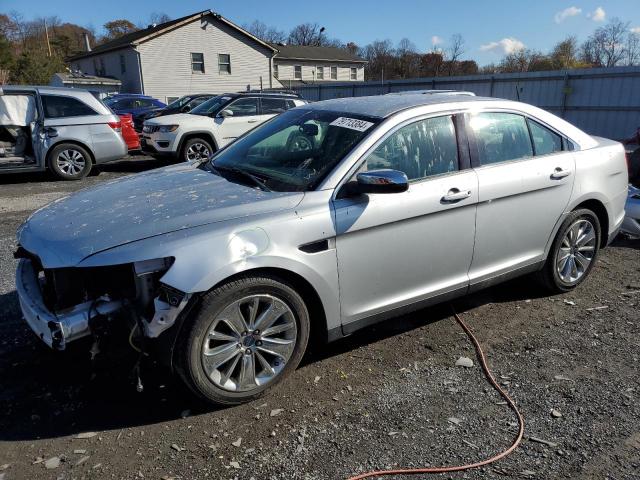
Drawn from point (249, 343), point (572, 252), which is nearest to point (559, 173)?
point (572, 252)

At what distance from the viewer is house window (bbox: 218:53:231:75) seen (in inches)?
1490

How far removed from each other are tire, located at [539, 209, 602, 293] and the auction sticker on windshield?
199 centimetres

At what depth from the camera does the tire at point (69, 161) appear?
33.8 feet

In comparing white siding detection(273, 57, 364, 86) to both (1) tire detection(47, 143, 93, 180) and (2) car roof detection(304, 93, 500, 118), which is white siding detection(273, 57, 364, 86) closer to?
(1) tire detection(47, 143, 93, 180)

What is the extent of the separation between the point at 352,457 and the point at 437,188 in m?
1.80

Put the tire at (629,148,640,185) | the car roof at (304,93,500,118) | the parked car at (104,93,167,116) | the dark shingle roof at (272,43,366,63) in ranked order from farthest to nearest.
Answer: the dark shingle roof at (272,43,366,63) → the parked car at (104,93,167,116) → the tire at (629,148,640,185) → the car roof at (304,93,500,118)

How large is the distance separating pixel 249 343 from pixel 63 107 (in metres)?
9.21

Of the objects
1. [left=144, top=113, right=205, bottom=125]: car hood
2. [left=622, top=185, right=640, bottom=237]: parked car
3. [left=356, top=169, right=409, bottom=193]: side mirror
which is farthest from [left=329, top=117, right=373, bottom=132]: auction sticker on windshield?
[left=144, top=113, right=205, bottom=125]: car hood

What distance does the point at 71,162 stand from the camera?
34.5ft

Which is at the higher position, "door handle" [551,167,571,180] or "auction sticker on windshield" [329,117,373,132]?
"auction sticker on windshield" [329,117,373,132]

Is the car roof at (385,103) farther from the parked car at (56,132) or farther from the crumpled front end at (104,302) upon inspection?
the parked car at (56,132)

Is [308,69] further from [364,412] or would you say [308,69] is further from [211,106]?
[364,412]

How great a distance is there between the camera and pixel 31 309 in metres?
3.00

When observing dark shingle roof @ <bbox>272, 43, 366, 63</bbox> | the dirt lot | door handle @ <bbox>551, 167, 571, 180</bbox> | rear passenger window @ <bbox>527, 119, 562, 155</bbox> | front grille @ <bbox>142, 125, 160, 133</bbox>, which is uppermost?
dark shingle roof @ <bbox>272, 43, 366, 63</bbox>
